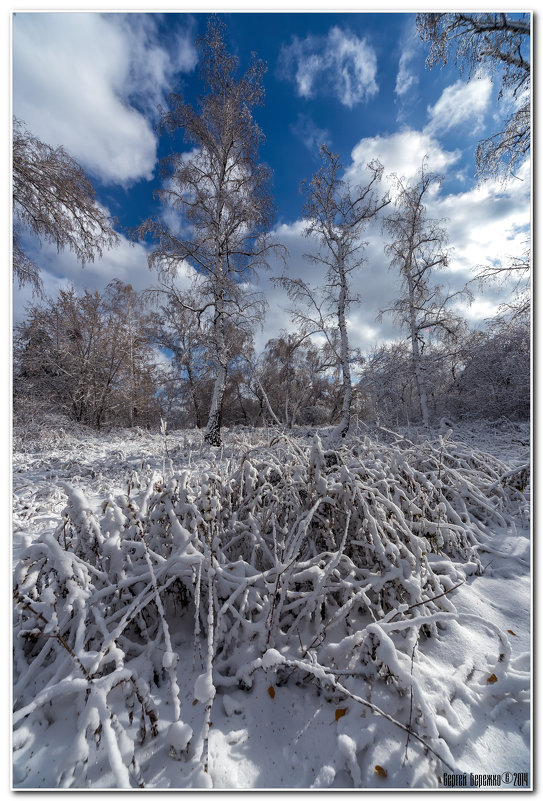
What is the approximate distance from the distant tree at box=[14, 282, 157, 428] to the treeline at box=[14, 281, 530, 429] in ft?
0.12

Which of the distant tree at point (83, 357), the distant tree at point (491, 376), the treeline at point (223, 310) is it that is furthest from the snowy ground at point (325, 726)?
the distant tree at point (83, 357)

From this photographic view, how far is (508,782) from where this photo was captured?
3.26 ft

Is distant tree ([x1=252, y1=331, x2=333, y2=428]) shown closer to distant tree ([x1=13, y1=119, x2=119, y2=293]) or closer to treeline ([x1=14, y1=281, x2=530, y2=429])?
treeline ([x1=14, y1=281, x2=530, y2=429])

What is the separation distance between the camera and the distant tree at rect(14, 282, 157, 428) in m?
10.9

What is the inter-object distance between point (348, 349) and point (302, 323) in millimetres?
1545

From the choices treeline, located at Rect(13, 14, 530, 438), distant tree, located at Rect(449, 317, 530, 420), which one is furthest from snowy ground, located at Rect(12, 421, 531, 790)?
distant tree, located at Rect(449, 317, 530, 420)

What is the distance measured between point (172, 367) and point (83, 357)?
3.21 meters

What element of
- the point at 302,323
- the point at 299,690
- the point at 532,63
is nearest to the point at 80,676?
the point at 299,690

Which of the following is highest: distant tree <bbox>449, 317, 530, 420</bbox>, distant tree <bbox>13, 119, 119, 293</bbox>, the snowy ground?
distant tree <bbox>13, 119, 119, 293</bbox>

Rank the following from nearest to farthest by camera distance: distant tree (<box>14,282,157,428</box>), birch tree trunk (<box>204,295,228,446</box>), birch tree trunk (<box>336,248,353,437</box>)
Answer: birch tree trunk (<box>204,295,228,446</box>)
birch tree trunk (<box>336,248,353,437</box>)
distant tree (<box>14,282,157,428</box>)

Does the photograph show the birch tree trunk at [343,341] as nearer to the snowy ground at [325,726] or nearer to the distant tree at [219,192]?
the distant tree at [219,192]

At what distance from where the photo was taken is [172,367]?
12.7 m

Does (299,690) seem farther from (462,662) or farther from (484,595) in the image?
(484,595)

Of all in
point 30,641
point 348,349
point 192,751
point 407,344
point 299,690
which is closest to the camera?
point 192,751
